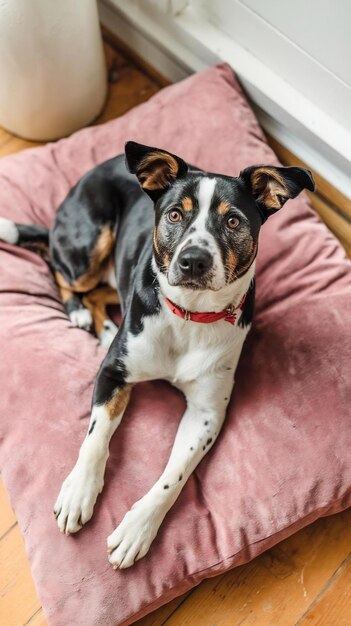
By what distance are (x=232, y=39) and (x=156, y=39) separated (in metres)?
0.42

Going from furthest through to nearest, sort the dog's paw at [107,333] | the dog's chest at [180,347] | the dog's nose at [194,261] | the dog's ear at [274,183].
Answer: the dog's paw at [107,333], the dog's chest at [180,347], the dog's ear at [274,183], the dog's nose at [194,261]

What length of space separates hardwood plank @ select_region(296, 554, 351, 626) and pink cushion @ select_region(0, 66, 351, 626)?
27 centimetres

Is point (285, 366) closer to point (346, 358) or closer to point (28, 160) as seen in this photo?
point (346, 358)

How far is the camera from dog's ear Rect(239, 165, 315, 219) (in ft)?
7.04

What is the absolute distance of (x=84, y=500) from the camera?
2348mm

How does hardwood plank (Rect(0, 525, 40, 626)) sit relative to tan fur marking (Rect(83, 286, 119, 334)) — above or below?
below

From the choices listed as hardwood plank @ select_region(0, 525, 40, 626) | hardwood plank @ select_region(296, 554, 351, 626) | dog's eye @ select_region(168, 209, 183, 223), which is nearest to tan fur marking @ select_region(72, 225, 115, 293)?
dog's eye @ select_region(168, 209, 183, 223)

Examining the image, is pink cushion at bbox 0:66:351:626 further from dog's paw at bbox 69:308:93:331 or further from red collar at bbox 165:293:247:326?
red collar at bbox 165:293:247:326

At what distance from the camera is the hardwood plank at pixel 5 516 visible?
2.68 meters

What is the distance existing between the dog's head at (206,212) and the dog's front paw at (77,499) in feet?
2.35

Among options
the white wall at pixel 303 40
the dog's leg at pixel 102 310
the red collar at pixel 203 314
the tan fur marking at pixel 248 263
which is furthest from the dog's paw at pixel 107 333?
the white wall at pixel 303 40

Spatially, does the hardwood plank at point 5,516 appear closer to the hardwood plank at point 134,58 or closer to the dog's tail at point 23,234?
the dog's tail at point 23,234

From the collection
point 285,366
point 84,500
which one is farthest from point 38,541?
point 285,366

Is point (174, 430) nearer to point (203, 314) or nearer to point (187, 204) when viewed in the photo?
point (203, 314)
